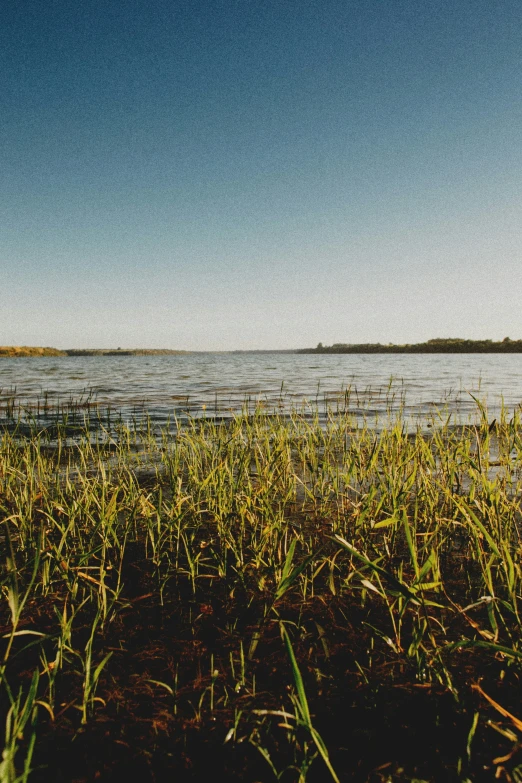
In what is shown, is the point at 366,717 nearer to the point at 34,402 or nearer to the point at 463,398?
the point at 34,402

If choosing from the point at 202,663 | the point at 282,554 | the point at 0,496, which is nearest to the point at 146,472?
the point at 0,496

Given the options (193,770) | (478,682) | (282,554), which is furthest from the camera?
(282,554)

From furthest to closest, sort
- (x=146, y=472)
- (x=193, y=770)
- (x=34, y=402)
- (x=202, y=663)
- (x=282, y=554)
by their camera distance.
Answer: (x=34, y=402), (x=146, y=472), (x=282, y=554), (x=202, y=663), (x=193, y=770)

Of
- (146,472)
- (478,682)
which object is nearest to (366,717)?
(478,682)

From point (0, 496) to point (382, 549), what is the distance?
11.8ft

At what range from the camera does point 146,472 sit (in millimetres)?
5793

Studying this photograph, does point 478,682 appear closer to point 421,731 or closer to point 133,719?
point 421,731

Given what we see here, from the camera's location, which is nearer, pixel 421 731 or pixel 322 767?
pixel 322 767

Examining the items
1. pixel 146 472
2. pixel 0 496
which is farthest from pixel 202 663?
pixel 146 472

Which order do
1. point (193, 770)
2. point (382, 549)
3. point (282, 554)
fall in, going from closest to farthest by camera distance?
point (193, 770)
point (282, 554)
point (382, 549)

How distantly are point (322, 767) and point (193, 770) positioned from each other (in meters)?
0.49

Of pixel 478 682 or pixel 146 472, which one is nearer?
pixel 478 682

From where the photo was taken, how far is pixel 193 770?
1604 mm

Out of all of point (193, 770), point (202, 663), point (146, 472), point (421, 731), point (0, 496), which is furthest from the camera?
point (146, 472)
